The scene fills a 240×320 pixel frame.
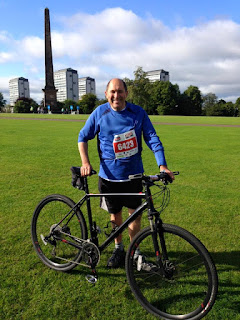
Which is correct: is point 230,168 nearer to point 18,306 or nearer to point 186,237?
point 186,237

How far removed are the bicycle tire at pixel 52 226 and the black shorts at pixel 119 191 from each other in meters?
0.37

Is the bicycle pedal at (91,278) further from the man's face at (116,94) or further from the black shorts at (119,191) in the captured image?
the man's face at (116,94)

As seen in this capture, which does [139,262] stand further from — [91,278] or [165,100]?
[165,100]

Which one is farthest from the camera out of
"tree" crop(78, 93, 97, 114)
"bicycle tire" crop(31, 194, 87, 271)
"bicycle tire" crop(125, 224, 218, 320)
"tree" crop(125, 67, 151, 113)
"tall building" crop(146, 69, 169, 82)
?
"tall building" crop(146, 69, 169, 82)

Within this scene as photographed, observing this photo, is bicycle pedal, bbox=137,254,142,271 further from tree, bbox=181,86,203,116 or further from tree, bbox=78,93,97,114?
tree, bbox=78,93,97,114

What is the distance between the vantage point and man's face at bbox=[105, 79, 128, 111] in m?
2.68

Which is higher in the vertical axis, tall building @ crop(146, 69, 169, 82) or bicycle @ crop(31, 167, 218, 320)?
tall building @ crop(146, 69, 169, 82)

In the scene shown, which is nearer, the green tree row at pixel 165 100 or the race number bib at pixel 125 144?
the race number bib at pixel 125 144

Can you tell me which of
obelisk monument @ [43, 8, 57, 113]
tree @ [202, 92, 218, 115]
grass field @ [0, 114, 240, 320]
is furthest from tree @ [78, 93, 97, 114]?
grass field @ [0, 114, 240, 320]

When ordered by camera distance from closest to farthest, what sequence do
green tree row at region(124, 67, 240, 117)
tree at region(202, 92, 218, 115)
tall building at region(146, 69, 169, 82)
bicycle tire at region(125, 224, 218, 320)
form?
bicycle tire at region(125, 224, 218, 320) < green tree row at region(124, 67, 240, 117) < tree at region(202, 92, 218, 115) < tall building at region(146, 69, 169, 82)

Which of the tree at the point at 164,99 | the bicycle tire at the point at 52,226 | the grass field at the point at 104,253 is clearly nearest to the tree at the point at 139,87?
the tree at the point at 164,99

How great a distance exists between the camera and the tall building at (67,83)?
190m

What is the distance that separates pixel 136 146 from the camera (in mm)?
2818

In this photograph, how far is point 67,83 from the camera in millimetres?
189125
